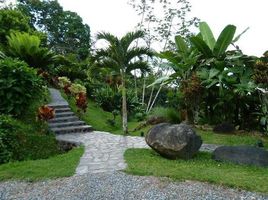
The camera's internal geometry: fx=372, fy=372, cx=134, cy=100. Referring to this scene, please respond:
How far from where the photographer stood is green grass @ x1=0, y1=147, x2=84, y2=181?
21.5 feet

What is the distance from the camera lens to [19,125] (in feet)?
31.3

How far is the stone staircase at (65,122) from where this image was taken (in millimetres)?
Result: 11641

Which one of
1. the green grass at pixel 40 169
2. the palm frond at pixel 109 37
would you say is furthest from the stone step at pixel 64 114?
the green grass at pixel 40 169

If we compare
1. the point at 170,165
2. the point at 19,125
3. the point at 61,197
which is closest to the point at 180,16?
the point at 19,125

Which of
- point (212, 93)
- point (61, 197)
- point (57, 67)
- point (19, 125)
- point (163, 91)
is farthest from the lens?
point (163, 91)

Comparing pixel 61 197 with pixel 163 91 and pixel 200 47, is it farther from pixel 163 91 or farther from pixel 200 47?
pixel 163 91

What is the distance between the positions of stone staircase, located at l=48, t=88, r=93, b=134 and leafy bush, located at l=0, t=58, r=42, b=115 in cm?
140

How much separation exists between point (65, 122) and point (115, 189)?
692cm

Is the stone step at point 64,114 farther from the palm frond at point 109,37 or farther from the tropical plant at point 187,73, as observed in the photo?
the tropical plant at point 187,73

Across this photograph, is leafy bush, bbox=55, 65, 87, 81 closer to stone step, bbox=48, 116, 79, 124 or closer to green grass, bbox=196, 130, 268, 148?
stone step, bbox=48, 116, 79, 124

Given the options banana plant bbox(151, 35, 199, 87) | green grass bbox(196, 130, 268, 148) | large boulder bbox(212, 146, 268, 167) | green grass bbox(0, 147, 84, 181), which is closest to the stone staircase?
banana plant bbox(151, 35, 199, 87)

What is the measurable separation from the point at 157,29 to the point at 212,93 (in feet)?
33.5

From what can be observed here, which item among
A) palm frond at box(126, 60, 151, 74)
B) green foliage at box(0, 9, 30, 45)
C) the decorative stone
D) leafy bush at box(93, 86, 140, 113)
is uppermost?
green foliage at box(0, 9, 30, 45)

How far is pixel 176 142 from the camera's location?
7613mm
